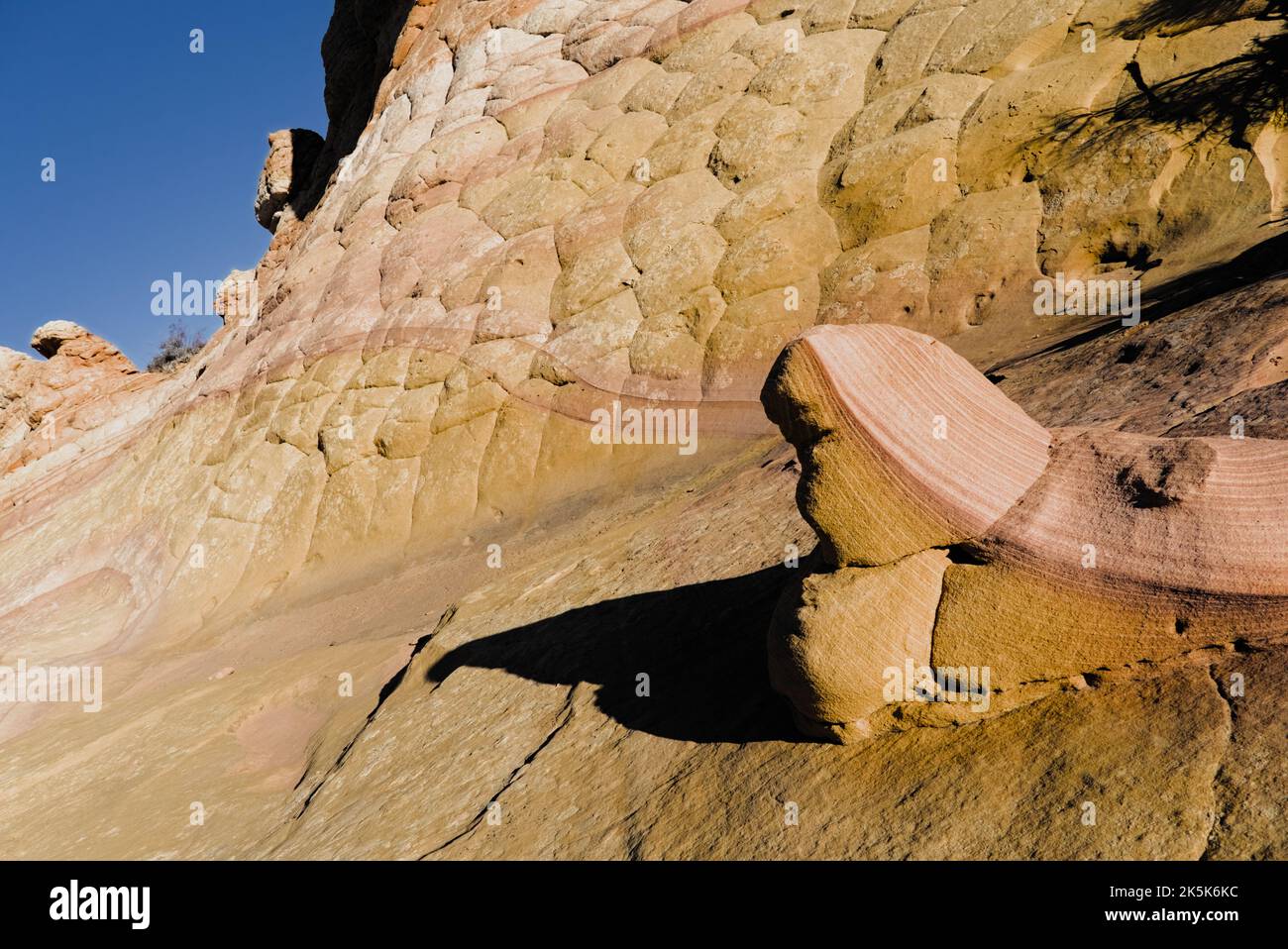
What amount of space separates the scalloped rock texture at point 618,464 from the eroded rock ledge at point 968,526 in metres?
0.08

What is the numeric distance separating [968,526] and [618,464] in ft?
19.4

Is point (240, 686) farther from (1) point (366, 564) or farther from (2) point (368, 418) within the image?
(2) point (368, 418)

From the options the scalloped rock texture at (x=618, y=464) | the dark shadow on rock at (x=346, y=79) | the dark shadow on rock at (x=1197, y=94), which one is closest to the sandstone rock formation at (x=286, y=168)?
the dark shadow on rock at (x=346, y=79)

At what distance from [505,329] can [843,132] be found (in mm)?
4143

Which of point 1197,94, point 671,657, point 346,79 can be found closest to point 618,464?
point 671,657

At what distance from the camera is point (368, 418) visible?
1017 cm

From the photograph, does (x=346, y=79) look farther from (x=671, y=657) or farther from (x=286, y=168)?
(x=671, y=657)

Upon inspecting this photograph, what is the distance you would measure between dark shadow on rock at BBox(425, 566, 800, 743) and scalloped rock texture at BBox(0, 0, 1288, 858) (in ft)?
0.08

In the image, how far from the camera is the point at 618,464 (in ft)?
28.6

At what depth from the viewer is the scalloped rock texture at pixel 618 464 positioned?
299cm

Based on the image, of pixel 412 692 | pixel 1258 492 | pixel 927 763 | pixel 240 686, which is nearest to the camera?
pixel 1258 492

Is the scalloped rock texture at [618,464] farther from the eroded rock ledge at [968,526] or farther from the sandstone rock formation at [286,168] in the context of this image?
the sandstone rock formation at [286,168]

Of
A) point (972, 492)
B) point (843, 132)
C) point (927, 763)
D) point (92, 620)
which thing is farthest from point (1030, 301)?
point (92, 620)

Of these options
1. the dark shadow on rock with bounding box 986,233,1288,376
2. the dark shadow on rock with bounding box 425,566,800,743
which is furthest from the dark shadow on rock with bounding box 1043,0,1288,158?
the dark shadow on rock with bounding box 425,566,800,743
